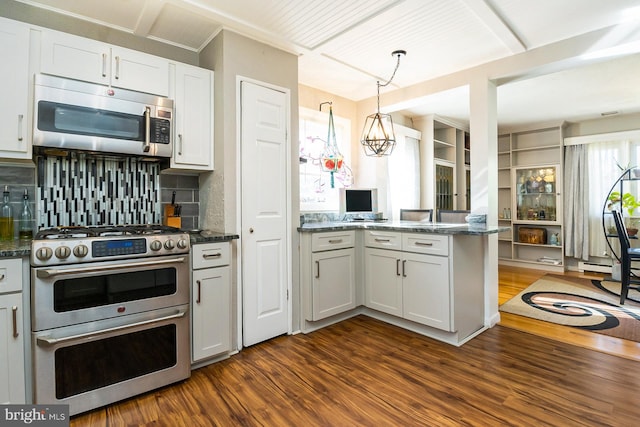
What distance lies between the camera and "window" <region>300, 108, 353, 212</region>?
3.62m

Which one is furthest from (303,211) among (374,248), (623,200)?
(623,200)

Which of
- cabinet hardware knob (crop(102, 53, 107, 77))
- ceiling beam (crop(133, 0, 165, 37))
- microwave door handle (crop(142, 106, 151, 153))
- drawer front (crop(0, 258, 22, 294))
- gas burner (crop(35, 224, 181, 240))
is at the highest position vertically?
ceiling beam (crop(133, 0, 165, 37))

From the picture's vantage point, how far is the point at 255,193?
2.59 metres

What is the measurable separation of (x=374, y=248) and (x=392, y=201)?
54.2 inches

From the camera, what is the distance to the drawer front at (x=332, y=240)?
2896 mm

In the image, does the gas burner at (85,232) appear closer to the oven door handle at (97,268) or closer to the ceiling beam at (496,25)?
the oven door handle at (97,268)

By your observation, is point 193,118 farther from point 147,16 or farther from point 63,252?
point 63,252

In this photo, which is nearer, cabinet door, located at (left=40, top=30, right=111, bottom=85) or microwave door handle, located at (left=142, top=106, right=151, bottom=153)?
cabinet door, located at (left=40, top=30, right=111, bottom=85)

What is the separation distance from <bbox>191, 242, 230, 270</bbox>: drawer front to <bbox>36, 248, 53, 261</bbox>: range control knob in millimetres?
738

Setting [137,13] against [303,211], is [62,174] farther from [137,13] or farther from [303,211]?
[303,211]

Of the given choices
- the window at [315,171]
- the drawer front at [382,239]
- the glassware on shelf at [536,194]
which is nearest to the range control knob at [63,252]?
the window at [315,171]

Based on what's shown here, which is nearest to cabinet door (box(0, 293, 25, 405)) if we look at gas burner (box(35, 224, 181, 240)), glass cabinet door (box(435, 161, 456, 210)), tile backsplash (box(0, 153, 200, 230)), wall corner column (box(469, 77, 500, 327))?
gas burner (box(35, 224, 181, 240))

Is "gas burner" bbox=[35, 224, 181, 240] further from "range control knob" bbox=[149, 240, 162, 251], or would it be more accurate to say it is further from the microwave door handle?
the microwave door handle

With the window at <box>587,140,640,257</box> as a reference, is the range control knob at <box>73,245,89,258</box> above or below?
below
